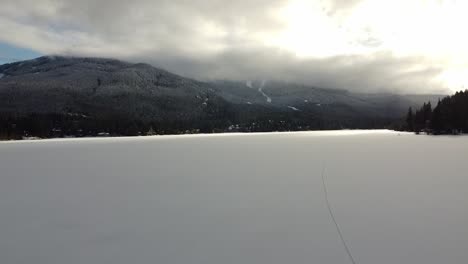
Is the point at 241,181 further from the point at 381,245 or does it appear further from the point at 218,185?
the point at 381,245

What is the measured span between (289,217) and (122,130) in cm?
17705

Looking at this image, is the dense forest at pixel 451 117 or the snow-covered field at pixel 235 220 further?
the dense forest at pixel 451 117

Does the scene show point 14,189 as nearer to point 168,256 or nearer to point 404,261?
point 168,256

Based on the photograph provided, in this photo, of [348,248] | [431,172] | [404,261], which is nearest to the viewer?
[404,261]

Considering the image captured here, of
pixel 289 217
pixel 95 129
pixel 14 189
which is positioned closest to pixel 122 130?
pixel 95 129

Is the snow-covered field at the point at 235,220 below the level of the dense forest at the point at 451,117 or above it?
below

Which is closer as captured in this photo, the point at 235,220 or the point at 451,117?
the point at 235,220

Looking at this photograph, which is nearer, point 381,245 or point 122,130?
point 381,245

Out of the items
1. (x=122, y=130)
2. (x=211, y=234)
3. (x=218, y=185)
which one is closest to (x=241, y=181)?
(x=218, y=185)

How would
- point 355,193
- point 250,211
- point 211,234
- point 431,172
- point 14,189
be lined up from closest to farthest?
1. point 211,234
2. point 250,211
3. point 355,193
4. point 14,189
5. point 431,172

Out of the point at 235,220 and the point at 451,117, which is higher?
the point at 451,117

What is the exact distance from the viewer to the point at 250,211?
1523cm

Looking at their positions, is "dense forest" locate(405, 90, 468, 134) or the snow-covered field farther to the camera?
"dense forest" locate(405, 90, 468, 134)

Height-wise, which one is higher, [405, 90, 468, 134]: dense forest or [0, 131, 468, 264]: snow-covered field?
[405, 90, 468, 134]: dense forest
